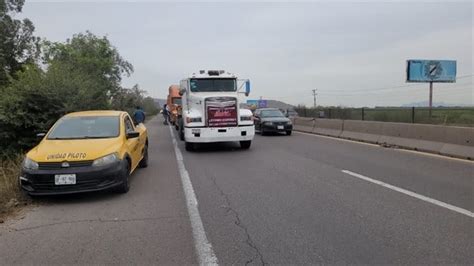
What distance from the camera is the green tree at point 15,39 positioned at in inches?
1732

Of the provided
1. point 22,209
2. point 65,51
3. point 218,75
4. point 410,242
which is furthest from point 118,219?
point 65,51

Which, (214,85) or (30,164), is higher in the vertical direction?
(214,85)

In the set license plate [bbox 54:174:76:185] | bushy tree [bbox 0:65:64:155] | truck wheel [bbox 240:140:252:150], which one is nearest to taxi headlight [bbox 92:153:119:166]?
license plate [bbox 54:174:76:185]

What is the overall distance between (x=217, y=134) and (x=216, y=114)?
0.71 m

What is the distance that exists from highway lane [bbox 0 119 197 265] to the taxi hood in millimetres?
805

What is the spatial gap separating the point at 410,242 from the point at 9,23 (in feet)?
159

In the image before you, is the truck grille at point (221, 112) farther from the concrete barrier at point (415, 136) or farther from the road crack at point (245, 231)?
the road crack at point (245, 231)

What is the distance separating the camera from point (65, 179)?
24.6 feet

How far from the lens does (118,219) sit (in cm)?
655

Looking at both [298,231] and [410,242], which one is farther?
[298,231]

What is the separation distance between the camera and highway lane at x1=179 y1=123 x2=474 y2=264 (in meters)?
4.94

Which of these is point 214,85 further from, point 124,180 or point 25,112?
point 124,180

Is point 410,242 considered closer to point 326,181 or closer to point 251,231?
point 251,231

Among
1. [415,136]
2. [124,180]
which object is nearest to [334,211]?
[124,180]
